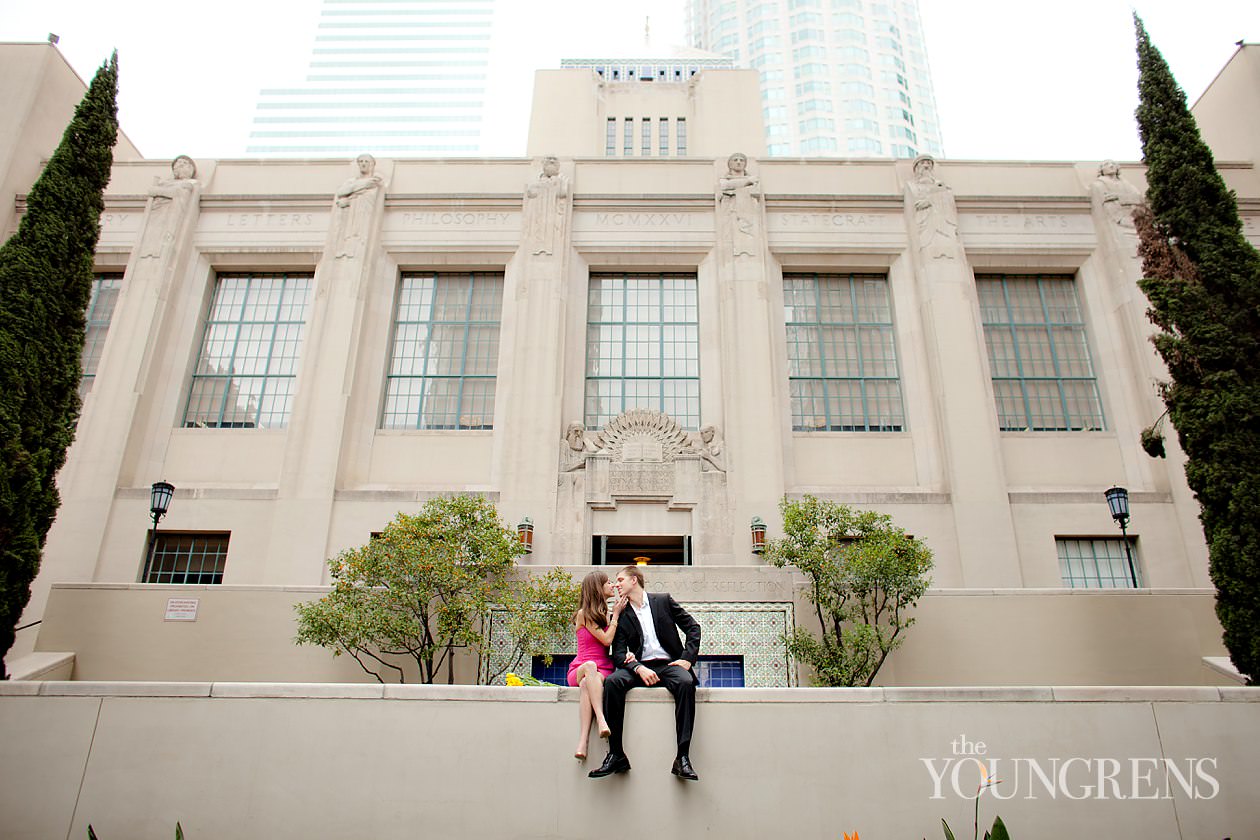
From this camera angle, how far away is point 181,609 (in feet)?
45.9

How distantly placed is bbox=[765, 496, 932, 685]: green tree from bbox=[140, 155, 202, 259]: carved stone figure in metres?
17.9

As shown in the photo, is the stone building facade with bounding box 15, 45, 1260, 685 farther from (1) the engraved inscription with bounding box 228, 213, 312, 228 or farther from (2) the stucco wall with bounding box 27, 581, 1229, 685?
(2) the stucco wall with bounding box 27, 581, 1229, 685

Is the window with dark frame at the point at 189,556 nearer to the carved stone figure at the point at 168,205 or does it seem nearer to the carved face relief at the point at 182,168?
the carved stone figure at the point at 168,205

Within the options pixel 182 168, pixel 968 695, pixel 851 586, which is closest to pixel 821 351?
pixel 851 586

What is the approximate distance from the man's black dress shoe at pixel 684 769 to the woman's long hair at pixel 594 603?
1416mm

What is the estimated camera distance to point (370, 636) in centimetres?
1240

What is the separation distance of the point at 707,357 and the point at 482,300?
653 cm

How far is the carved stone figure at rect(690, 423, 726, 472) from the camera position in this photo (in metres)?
18.6

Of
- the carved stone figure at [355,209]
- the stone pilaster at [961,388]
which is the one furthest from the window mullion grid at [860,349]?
the carved stone figure at [355,209]

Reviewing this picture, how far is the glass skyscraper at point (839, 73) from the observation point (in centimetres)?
9162

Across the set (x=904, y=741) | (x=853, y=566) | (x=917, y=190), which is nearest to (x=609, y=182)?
(x=917, y=190)

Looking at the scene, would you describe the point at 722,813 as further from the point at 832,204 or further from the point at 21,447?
the point at 832,204

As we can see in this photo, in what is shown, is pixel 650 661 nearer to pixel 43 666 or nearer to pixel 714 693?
pixel 714 693

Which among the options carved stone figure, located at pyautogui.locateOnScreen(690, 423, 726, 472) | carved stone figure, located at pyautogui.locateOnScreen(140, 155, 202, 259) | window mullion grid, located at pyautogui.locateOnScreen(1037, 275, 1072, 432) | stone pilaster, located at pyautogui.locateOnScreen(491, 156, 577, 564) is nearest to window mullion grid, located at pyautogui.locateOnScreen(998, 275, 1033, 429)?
window mullion grid, located at pyautogui.locateOnScreen(1037, 275, 1072, 432)
